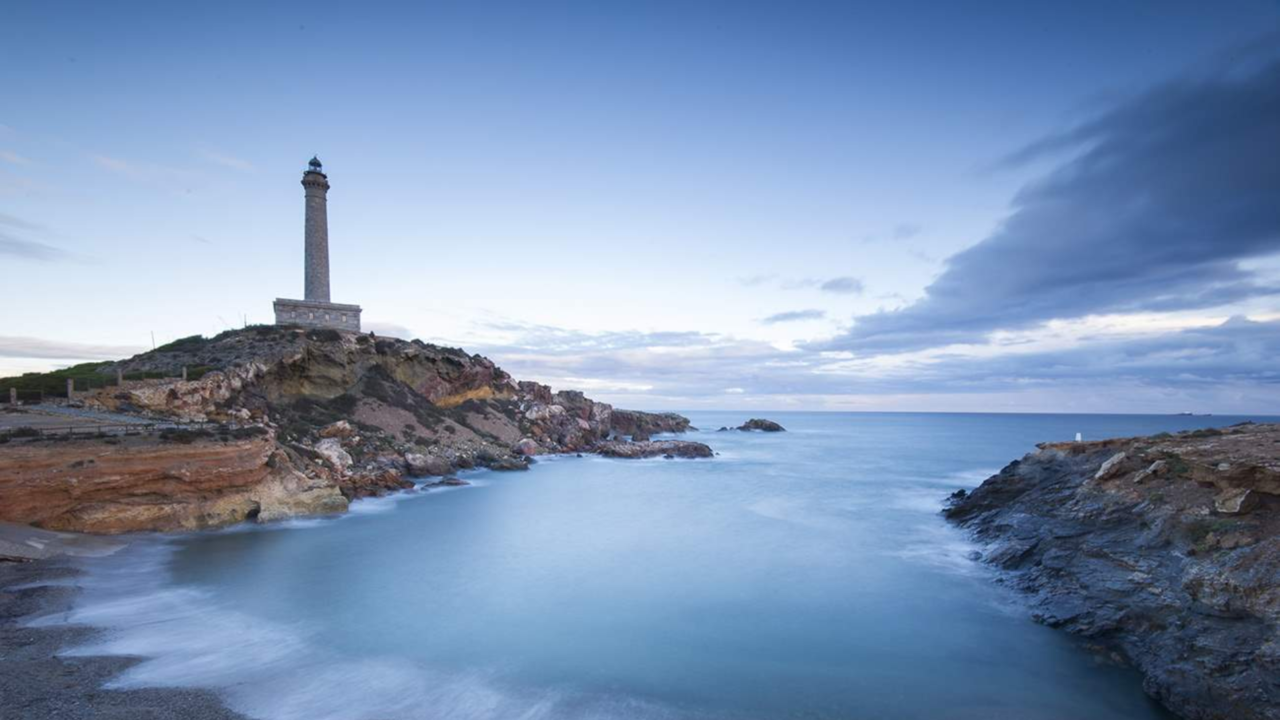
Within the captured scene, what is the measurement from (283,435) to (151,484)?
28.8 feet

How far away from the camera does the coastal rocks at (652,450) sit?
4031 centimetres

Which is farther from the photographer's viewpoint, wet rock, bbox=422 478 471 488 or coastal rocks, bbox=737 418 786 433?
coastal rocks, bbox=737 418 786 433

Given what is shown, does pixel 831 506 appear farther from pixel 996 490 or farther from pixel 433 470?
pixel 433 470

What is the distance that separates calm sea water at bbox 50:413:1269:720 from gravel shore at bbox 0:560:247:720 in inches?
15.7

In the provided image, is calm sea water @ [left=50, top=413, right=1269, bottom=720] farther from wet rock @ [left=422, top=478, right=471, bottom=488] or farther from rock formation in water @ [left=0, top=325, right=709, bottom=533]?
wet rock @ [left=422, top=478, right=471, bottom=488]

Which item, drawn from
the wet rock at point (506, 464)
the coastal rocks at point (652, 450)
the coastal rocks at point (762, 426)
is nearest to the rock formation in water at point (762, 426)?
the coastal rocks at point (762, 426)

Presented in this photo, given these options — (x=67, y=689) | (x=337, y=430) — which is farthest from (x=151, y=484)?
(x=337, y=430)

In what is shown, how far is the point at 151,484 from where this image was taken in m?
14.6

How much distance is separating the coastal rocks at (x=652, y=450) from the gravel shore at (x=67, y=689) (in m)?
32.7

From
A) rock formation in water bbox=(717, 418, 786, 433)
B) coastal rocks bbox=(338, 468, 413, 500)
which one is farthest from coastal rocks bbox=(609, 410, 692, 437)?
coastal rocks bbox=(338, 468, 413, 500)

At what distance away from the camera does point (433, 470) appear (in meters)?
28.3

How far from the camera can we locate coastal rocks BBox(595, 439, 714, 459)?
1587 inches

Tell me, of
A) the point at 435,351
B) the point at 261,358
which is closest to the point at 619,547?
the point at 261,358

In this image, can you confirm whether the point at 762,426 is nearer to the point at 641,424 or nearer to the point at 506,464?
the point at 641,424
